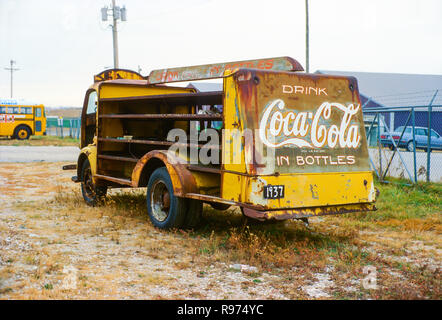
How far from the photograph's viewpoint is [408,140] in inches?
989

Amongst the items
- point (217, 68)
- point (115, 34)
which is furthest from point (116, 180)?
point (115, 34)

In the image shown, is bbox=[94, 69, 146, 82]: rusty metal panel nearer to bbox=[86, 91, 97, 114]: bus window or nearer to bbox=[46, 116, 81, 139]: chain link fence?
bbox=[86, 91, 97, 114]: bus window

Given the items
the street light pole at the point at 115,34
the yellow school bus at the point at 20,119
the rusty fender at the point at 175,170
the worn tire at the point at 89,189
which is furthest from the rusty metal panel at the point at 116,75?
the yellow school bus at the point at 20,119

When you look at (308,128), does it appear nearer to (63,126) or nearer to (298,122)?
(298,122)

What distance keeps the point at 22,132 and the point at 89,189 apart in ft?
91.2

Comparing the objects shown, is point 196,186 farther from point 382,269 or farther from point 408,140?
point 408,140

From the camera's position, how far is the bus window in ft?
31.5

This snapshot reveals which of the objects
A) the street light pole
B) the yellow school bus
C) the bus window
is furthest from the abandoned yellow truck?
the yellow school bus

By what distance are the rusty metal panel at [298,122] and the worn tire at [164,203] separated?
1599 millimetres

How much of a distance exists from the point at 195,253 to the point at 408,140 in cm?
2152

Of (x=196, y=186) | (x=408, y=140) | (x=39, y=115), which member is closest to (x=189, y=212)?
(x=196, y=186)

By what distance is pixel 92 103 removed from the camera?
31.9 feet
